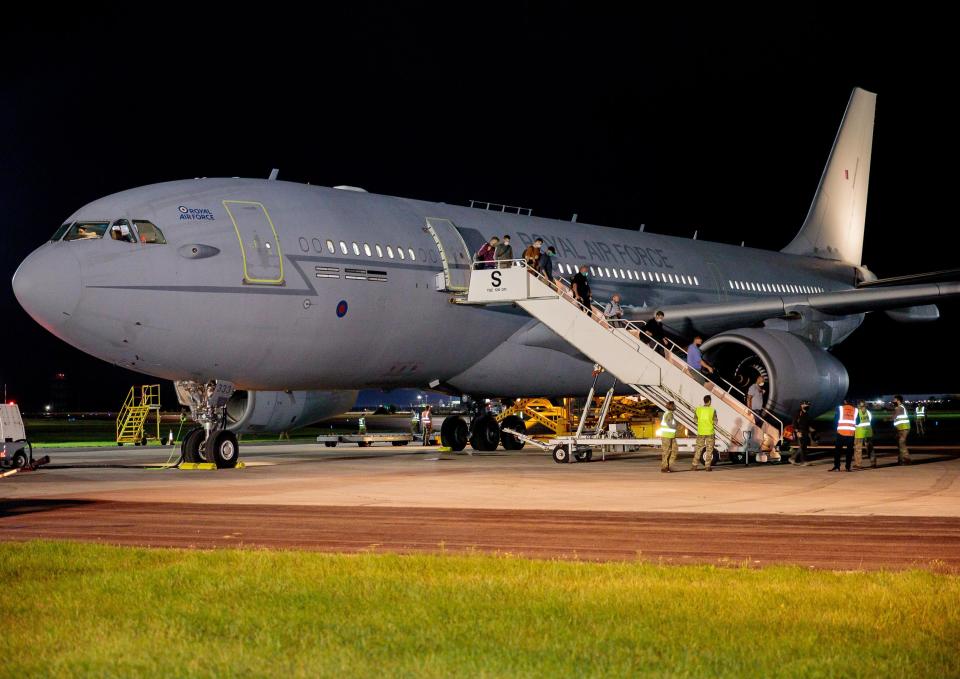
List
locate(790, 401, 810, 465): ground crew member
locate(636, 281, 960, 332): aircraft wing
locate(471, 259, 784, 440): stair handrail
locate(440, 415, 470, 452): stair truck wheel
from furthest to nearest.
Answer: locate(440, 415, 470, 452): stair truck wheel, locate(636, 281, 960, 332): aircraft wing, locate(471, 259, 784, 440): stair handrail, locate(790, 401, 810, 465): ground crew member

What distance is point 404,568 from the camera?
778 centimetres

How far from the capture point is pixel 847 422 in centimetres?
1852

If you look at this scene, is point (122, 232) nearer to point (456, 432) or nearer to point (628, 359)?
point (628, 359)

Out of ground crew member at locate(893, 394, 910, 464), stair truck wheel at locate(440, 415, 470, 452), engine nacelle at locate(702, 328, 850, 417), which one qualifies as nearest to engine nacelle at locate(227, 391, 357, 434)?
stair truck wheel at locate(440, 415, 470, 452)

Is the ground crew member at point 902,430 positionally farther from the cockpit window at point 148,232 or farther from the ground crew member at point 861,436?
the cockpit window at point 148,232

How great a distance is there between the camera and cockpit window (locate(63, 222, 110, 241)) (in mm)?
16812

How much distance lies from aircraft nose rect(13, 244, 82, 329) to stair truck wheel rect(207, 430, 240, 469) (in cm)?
345

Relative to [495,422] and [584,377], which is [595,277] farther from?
[495,422]

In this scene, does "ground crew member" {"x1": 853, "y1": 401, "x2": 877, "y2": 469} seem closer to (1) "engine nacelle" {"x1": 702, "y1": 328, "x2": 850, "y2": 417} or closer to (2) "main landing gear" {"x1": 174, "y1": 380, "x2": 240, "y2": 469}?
(1) "engine nacelle" {"x1": 702, "y1": 328, "x2": 850, "y2": 417}

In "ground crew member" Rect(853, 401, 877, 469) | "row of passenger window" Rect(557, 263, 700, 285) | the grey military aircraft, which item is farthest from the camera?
"row of passenger window" Rect(557, 263, 700, 285)

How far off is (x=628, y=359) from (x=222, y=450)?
22.5 ft

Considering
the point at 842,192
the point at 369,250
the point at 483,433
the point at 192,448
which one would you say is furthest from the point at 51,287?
the point at 842,192

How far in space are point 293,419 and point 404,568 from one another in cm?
1451

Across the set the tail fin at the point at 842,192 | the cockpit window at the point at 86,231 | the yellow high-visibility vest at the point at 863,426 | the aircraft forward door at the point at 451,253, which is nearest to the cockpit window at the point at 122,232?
the cockpit window at the point at 86,231
